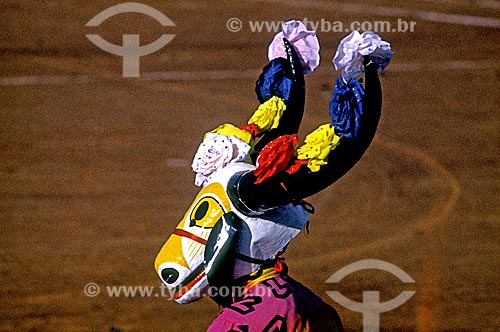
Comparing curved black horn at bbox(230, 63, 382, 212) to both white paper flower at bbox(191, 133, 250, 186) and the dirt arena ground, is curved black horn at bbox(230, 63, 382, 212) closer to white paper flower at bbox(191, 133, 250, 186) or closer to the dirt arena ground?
white paper flower at bbox(191, 133, 250, 186)

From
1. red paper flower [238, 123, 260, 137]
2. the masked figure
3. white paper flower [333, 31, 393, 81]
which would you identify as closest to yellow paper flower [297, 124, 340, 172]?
the masked figure

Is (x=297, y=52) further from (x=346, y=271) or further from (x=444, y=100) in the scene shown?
(x=444, y=100)

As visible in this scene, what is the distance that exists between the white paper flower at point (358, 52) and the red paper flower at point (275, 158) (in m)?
0.15

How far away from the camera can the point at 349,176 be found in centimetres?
344

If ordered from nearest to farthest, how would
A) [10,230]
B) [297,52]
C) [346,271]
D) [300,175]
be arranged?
[300,175] < [297,52] < [346,271] < [10,230]

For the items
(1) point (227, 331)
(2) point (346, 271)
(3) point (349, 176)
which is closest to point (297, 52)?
(1) point (227, 331)

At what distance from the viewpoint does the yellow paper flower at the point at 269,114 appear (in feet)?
6.97

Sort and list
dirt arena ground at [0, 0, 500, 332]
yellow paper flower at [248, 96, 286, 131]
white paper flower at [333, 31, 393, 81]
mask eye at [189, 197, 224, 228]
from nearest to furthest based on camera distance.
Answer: white paper flower at [333, 31, 393, 81] < mask eye at [189, 197, 224, 228] < yellow paper flower at [248, 96, 286, 131] < dirt arena ground at [0, 0, 500, 332]

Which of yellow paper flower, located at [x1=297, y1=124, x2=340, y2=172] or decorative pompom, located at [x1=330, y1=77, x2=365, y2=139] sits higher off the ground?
decorative pompom, located at [x1=330, y1=77, x2=365, y2=139]

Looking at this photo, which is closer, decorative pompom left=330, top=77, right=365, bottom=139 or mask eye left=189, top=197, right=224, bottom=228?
decorative pompom left=330, top=77, right=365, bottom=139

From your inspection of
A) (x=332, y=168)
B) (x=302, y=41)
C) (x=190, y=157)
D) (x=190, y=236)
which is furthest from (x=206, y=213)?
(x=190, y=157)

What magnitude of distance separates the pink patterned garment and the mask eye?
0.45 feet

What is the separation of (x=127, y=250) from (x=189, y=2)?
3.50 feet

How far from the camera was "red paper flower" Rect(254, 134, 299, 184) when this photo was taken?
191 cm
